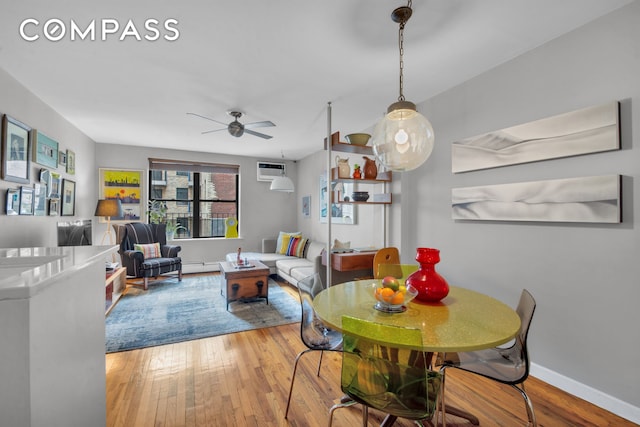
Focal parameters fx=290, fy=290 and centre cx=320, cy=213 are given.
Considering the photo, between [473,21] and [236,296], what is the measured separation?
11.6 feet

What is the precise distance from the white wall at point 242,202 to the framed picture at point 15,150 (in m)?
2.43

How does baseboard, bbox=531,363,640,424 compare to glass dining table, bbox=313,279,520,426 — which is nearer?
glass dining table, bbox=313,279,520,426

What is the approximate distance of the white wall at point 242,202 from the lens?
526 centimetres

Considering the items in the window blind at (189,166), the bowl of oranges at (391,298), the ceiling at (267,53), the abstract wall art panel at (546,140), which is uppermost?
the ceiling at (267,53)

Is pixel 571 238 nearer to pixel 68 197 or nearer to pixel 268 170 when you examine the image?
pixel 268 170

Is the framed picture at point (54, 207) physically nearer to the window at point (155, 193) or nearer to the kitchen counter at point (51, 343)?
the window at point (155, 193)

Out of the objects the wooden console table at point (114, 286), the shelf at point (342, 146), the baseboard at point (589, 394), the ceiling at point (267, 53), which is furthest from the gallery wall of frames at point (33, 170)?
the baseboard at point (589, 394)

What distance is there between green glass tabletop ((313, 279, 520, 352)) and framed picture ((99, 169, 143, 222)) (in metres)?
4.91

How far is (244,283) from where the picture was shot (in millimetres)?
3707

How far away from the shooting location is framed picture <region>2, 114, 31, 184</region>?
2.53m

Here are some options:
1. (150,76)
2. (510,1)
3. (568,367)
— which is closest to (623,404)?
(568,367)

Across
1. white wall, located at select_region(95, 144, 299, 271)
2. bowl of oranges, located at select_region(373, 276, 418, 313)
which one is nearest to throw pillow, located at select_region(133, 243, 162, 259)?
white wall, located at select_region(95, 144, 299, 271)

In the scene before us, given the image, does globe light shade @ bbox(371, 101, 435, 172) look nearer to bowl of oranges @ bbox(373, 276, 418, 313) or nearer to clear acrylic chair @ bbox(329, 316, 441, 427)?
bowl of oranges @ bbox(373, 276, 418, 313)

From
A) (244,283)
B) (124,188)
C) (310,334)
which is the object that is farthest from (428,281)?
(124,188)
